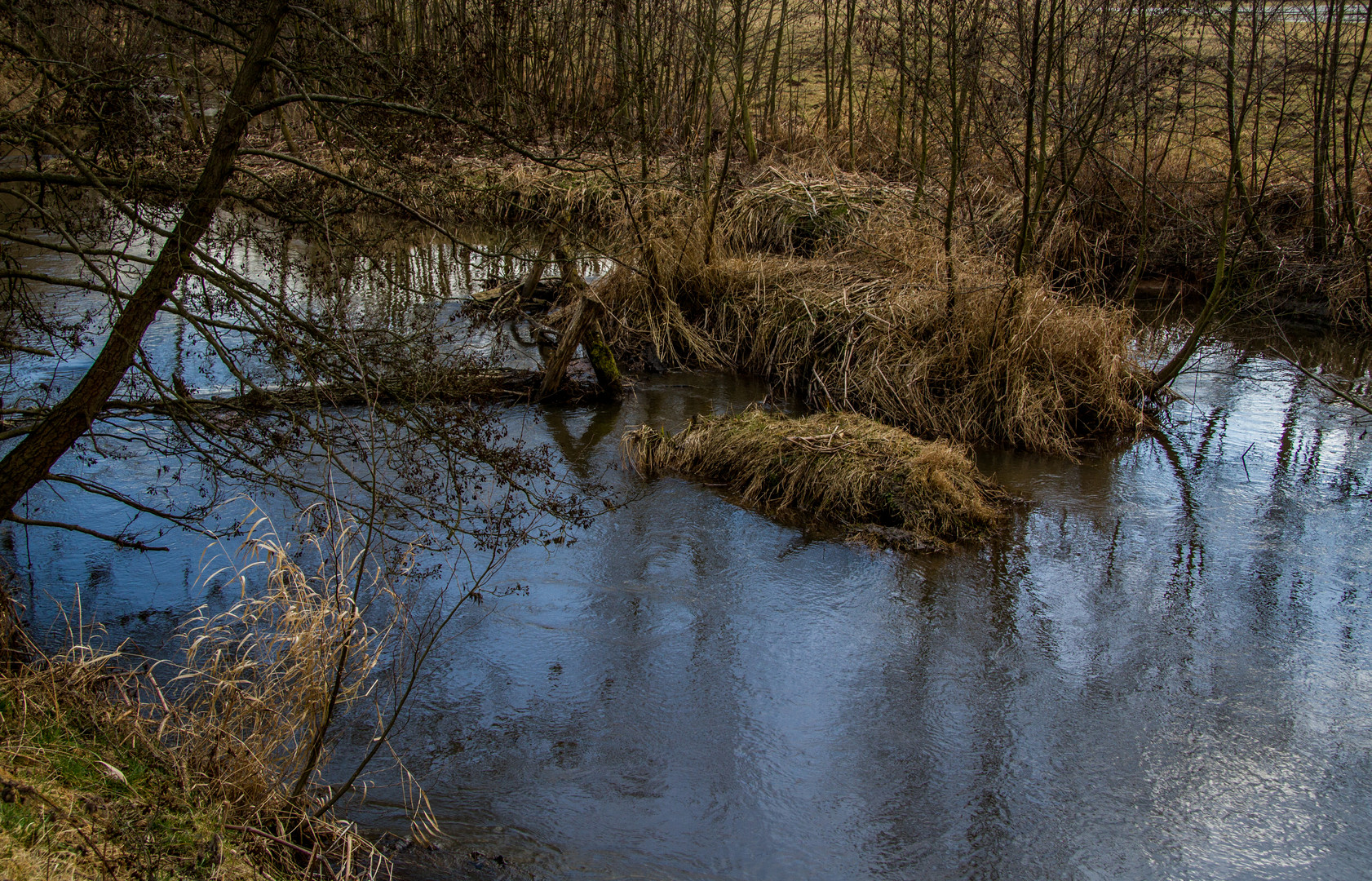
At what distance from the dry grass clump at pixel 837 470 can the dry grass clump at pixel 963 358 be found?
79cm

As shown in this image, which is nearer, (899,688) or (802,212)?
(899,688)

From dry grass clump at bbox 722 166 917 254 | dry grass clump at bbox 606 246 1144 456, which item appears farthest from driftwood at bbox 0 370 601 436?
dry grass clump at bbox 722 166 917 254

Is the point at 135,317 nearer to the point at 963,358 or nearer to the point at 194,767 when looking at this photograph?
the point at 194,767

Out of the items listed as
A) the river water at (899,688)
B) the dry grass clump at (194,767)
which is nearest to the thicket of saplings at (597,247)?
the dry grass clump at (194,767)

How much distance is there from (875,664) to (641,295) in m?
5.86

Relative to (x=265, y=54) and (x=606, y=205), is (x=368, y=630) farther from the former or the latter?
(x=606, y=205)

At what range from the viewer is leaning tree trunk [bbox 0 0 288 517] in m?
4.23

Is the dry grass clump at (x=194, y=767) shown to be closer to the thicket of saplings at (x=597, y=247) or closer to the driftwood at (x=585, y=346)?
the thicket of saplings at (x=597, y=247)

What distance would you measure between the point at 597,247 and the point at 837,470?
7.56ft

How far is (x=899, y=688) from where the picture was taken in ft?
16.3

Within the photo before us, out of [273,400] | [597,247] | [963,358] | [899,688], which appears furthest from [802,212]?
[273,400]

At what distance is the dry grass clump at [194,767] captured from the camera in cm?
298

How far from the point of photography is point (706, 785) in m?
4.30

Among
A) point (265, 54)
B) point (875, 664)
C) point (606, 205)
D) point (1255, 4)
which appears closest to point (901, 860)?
point (875, 664)
